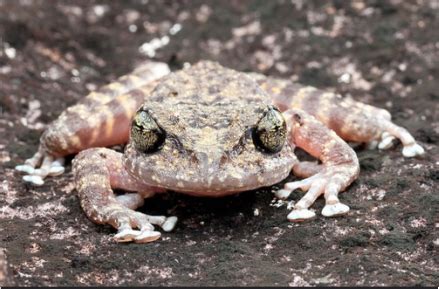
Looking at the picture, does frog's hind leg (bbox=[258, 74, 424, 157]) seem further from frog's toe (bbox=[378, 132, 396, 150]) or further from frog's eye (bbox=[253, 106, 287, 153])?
frog's eye (bbox=[253, 106, 287, 153])

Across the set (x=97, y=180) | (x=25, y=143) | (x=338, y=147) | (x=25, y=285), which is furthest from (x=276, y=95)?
(x=25, y=285)

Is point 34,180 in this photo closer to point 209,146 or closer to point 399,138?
point 209,146

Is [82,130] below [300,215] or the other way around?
the other way around

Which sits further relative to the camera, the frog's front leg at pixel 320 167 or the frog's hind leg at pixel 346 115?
the frog's hind leg at pixel 346 115

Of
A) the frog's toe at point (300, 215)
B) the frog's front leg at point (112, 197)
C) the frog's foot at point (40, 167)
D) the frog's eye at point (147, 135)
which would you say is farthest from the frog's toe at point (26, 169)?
the frog's toe at point (300, 215)

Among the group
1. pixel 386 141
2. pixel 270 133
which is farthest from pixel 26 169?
pixel 386 141

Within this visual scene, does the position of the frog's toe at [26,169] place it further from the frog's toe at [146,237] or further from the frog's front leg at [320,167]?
the frog's front leg at [320,167]

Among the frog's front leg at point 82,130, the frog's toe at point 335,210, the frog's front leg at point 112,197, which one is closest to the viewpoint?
the frog's front leg at point 112,197
